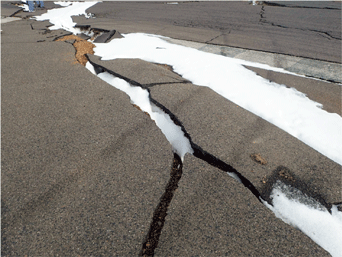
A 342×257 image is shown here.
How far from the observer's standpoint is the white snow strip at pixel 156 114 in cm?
234

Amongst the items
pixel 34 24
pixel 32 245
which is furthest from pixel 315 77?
pixel 34 24

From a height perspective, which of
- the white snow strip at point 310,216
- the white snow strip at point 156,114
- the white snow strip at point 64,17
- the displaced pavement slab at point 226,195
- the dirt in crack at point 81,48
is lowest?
the white snow strip at point 310,216

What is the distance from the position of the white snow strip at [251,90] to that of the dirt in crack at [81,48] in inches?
8.0

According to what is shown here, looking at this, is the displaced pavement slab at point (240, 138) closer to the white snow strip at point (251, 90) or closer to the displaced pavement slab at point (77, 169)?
the white snow strip at point (251, 90)

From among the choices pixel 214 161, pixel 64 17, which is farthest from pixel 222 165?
pixel 64 17

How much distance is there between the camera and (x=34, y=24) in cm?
736

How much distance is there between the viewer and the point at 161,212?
65.4 inches

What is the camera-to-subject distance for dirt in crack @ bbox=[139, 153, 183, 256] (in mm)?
1460

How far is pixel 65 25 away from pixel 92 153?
7004 mm

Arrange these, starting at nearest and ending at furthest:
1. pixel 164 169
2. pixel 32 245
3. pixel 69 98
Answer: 1. pixel 32 245
2. pixel 164 169
3. pixel 69 98

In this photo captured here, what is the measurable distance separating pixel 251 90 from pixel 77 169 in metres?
2.81

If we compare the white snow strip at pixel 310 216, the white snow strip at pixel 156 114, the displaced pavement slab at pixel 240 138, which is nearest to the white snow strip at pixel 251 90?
the displaced pavement slab at pixel 240 138

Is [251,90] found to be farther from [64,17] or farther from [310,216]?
[64,17]

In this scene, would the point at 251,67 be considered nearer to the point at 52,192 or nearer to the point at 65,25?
the point at 52,192
